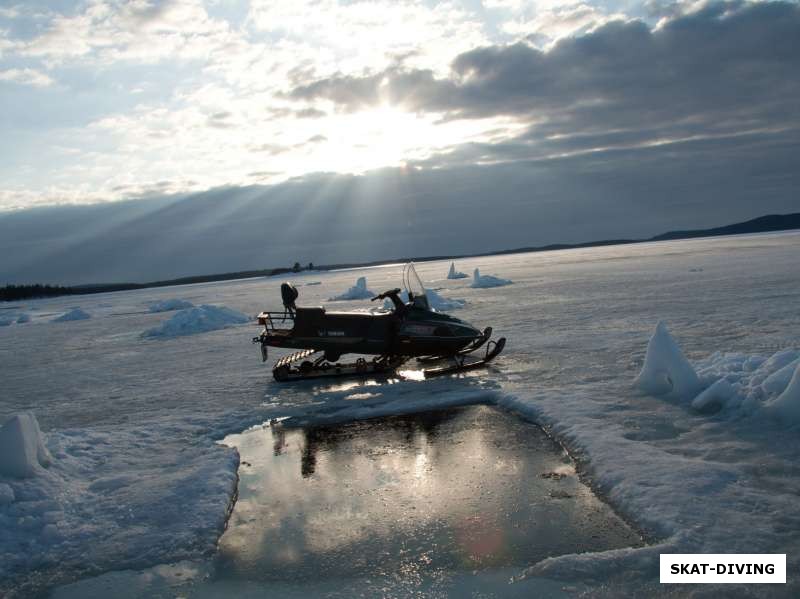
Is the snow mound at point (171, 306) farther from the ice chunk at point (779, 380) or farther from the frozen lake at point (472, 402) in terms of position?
the ice chunk at point (779, 380)

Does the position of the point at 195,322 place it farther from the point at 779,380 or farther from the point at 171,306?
the point at 779,380

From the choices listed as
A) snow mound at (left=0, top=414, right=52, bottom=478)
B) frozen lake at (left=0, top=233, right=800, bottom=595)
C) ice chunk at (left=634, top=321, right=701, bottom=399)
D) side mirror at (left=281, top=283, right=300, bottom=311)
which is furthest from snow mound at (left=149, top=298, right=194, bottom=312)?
ice chunk at (left=634, top=321, right=701, bottom=399)

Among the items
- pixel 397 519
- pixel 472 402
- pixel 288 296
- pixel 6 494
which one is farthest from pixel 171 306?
pixel 397 519

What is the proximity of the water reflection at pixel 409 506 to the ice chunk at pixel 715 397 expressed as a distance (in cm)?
199

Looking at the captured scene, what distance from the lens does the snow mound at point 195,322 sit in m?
20.2

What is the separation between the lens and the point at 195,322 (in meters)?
20.8

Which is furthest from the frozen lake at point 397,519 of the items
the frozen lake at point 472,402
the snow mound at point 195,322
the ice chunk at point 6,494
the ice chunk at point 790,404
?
the snow mound at point 195,322

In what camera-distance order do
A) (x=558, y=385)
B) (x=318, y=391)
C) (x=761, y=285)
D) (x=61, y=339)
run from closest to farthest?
(x=558, y=385) → (x=318, y=391) → (x=761, y=285) → (x=61, y=339)

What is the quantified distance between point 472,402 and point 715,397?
312 centimetres

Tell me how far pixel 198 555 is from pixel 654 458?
4.17 m

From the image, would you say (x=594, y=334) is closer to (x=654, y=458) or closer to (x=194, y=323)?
(x=654, y=458)

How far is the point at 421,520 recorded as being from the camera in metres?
4.75

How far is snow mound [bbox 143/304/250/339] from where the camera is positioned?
795 inches

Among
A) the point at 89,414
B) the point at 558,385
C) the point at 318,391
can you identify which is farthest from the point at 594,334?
the point at 89,414
